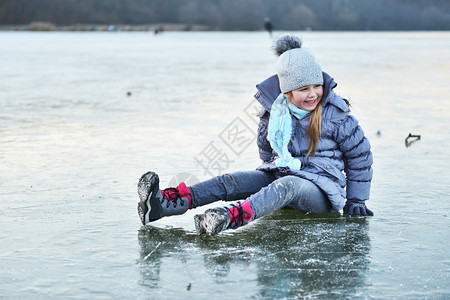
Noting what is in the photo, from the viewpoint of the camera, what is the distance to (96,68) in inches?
577

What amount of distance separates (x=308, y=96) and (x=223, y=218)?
867 millimetres

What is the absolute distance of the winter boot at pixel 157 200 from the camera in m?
3.10

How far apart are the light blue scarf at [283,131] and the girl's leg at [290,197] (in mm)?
149

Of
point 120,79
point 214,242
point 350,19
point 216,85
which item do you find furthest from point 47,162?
point 350,19

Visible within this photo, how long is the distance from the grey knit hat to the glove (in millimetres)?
675

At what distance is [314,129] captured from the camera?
10.8ft

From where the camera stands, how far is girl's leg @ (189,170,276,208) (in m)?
3.40

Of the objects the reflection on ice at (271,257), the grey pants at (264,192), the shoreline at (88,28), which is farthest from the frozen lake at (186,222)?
the shoreline at (88,28)

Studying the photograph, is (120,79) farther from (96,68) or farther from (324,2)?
(324,2)

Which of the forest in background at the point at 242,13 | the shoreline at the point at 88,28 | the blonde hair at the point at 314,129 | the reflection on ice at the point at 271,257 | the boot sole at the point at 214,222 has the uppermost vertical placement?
the forest in background at the point at 242,13

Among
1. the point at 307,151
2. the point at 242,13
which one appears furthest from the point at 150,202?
the point at 242,13

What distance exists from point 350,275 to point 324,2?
145240 mm

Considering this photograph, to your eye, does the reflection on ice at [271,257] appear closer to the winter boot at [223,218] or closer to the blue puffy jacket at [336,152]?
the winter boot at [223,218]

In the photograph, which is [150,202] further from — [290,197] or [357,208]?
[357,208]
